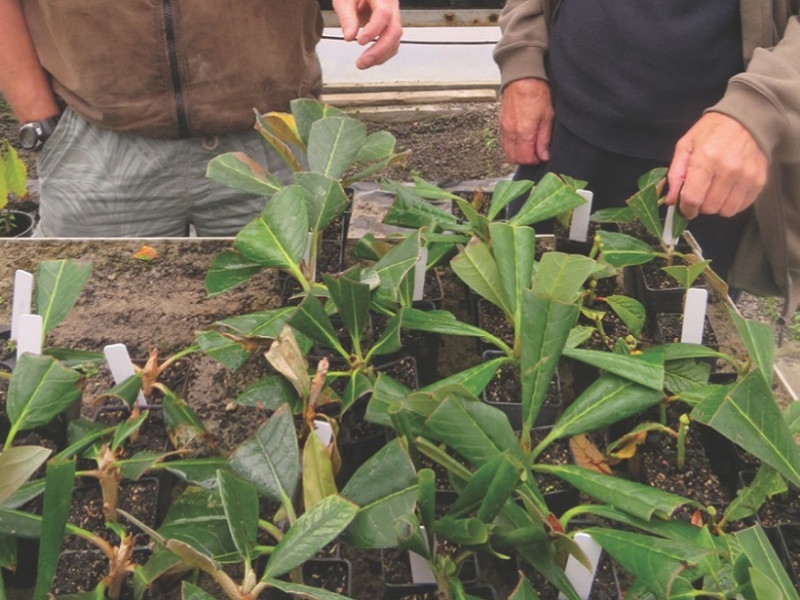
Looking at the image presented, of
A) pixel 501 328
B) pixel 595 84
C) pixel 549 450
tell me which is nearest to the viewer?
pixel 549 450

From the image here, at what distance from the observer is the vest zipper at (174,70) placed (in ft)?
4.13

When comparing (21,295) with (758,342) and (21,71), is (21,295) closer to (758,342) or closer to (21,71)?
(21,71)

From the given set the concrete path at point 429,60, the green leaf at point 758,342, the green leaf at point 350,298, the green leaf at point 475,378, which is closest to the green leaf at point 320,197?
the green leaf at point 350,298

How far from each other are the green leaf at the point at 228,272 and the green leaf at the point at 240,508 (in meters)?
0.32

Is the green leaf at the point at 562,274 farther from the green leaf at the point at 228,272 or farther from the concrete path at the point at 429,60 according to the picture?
the concrete path at the point at 429,60

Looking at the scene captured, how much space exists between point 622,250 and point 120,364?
0.67 m

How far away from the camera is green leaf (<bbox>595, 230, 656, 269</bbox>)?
101 cm

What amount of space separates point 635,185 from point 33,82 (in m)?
1.13

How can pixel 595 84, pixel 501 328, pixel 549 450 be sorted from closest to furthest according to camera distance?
pixel 549 450, pixel 501 328, pixel 595 84

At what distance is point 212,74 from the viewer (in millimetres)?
1322

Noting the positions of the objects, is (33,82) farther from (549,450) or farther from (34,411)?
(549,450)

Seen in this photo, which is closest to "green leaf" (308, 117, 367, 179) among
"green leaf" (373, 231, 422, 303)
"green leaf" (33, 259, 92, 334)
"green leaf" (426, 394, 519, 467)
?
"green leaf" (373, 231, 422, 303)

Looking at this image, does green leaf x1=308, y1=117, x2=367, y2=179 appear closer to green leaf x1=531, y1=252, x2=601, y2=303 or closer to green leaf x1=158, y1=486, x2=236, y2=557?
green leaf x1=531, y1=252, x2=601, y2=303

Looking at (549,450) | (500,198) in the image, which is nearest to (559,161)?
(500,198)
